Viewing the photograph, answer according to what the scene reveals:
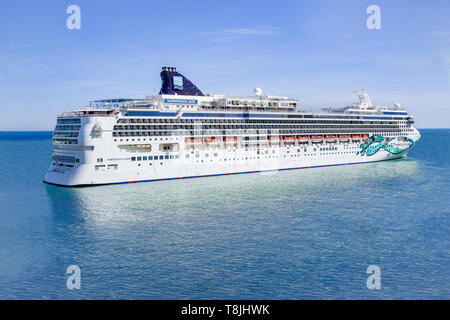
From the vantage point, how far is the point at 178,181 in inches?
1516

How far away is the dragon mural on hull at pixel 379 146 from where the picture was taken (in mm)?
57344

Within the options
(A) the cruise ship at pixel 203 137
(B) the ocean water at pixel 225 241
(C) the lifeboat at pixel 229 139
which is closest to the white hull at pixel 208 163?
(A) the cruise ship at pixel 203 137

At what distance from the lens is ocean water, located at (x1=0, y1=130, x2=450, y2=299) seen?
50.5ft

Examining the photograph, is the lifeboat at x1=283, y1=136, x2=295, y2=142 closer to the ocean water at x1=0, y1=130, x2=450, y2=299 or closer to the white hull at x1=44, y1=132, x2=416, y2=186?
the white hull at x1=44, y1=132, x2=416, y2=186

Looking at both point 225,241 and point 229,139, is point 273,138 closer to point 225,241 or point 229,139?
point 229,139

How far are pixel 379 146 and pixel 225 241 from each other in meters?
45.7

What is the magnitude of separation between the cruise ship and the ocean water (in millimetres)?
3466
